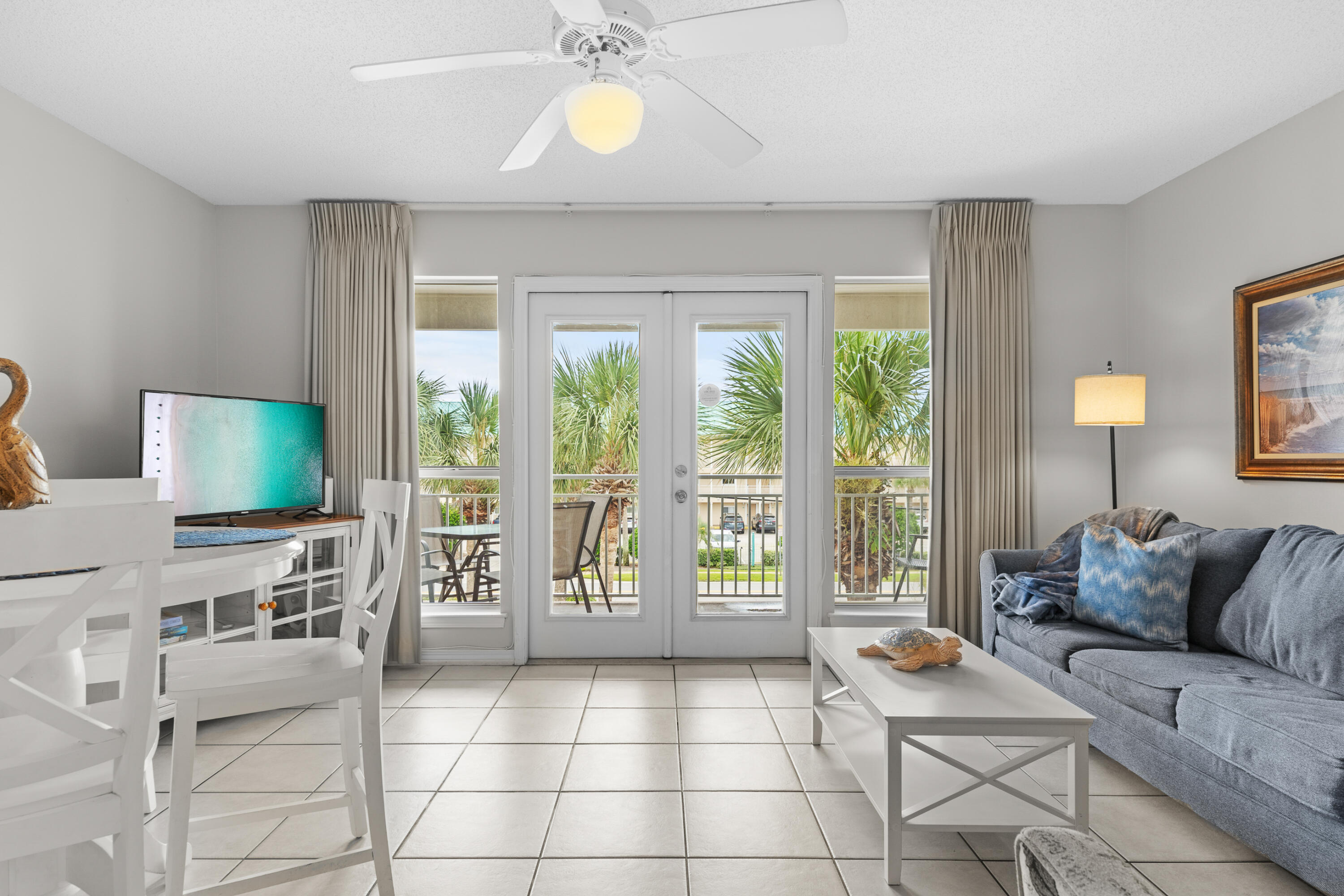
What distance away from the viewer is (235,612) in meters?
3.31

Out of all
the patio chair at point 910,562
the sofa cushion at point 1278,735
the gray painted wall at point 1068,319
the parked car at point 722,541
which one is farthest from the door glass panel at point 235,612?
the gray painted wall at point 1068,319

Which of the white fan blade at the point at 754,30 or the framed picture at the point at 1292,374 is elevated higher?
the white fan blade at the point at 754,30

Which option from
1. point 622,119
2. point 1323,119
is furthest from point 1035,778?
point 1323,119

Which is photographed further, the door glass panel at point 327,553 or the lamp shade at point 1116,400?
the door glass panel at point 327,553

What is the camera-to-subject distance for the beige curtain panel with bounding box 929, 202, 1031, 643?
4.00 meters

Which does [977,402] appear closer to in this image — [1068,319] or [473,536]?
[1068,319]

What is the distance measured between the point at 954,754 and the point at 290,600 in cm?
309

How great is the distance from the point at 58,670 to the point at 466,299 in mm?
3024

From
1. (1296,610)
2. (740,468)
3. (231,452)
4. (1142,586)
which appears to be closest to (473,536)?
(231,452)

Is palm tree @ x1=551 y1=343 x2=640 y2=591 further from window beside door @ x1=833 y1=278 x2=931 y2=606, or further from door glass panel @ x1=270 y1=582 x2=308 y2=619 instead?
door glass panel @ x1=270 y1=582 x2=308 y2=619

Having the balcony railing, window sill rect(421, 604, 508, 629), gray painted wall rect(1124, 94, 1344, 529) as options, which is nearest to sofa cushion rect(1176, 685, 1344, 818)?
gray painted wall rect(1124, 94, 1344, 529)

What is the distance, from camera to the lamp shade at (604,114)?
177cm

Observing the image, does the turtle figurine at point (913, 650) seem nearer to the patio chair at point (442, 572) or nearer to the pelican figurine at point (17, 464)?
the pelican figurine at point (17, 464)

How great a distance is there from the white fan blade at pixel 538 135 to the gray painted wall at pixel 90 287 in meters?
2.05
